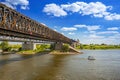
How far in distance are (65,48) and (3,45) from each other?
211 feet

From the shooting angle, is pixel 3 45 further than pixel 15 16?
Yes

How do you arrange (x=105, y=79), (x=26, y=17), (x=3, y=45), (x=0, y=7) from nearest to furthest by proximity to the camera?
(x=105, y=79)
(x=0, y=7)
(x=26, y=17)
(x=3, y=45)

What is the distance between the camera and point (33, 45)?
526ft

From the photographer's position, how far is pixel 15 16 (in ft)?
181

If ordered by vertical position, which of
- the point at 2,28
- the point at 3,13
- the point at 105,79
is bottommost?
the point at 105,79

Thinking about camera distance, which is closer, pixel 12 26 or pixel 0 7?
pixel 0 7

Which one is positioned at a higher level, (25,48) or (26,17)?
(26,17)

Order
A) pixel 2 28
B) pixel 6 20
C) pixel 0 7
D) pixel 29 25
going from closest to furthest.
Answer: pixel 2 28
pixel 0 7
pixel 6 20
pixel 29 25

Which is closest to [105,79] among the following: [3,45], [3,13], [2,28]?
[2,28]

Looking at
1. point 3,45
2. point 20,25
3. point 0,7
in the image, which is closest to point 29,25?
point 20,25

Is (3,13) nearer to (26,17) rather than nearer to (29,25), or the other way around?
(26,17)

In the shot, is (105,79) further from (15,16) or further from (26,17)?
(26,17)

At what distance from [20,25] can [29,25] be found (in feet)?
34.2

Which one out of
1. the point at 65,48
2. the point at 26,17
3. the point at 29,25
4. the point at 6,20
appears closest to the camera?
the point at 6,20
